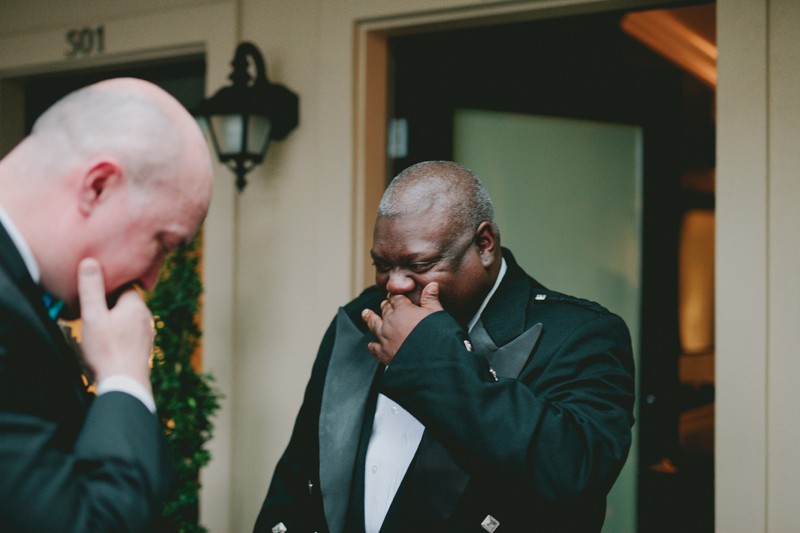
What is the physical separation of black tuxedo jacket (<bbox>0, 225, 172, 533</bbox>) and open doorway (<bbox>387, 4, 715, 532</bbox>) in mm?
2716

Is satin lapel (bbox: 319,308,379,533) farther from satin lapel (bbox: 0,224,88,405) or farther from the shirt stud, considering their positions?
satin lapel (bbox: 0,224,88,405)

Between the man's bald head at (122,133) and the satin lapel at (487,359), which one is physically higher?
the man's bald head at (122,133)

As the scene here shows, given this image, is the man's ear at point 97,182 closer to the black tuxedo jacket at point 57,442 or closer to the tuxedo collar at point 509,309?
the black tuxedo jacket at point 57,442

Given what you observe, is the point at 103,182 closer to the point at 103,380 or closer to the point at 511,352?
the point at 103,380

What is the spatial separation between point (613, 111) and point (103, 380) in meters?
3.43

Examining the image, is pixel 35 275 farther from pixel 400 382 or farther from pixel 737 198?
pixel 737 198

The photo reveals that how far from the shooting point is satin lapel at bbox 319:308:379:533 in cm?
188

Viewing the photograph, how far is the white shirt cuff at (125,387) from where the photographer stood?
3.65ft

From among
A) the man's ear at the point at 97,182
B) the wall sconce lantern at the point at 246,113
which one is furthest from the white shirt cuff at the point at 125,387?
the wall sconce lantern at the point at 246,113

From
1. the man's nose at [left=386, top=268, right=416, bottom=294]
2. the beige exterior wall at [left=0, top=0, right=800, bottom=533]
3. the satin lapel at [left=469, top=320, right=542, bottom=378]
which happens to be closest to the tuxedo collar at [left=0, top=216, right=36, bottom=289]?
the man's nose at [left=386, top=268, right=416, bottom=294]

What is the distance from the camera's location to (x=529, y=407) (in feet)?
5.28

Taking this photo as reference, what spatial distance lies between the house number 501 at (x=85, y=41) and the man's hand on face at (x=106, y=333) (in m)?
3.52

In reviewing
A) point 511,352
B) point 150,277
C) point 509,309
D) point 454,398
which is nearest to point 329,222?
point 509,309

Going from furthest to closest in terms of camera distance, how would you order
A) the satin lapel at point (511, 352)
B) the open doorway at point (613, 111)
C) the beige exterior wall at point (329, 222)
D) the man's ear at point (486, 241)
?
A: the open doorway at point (613, 111)
the beige exterior wall at point (329, 222)
the man's ear at point (486, 241)
the satin lapel at point (511, 352)
